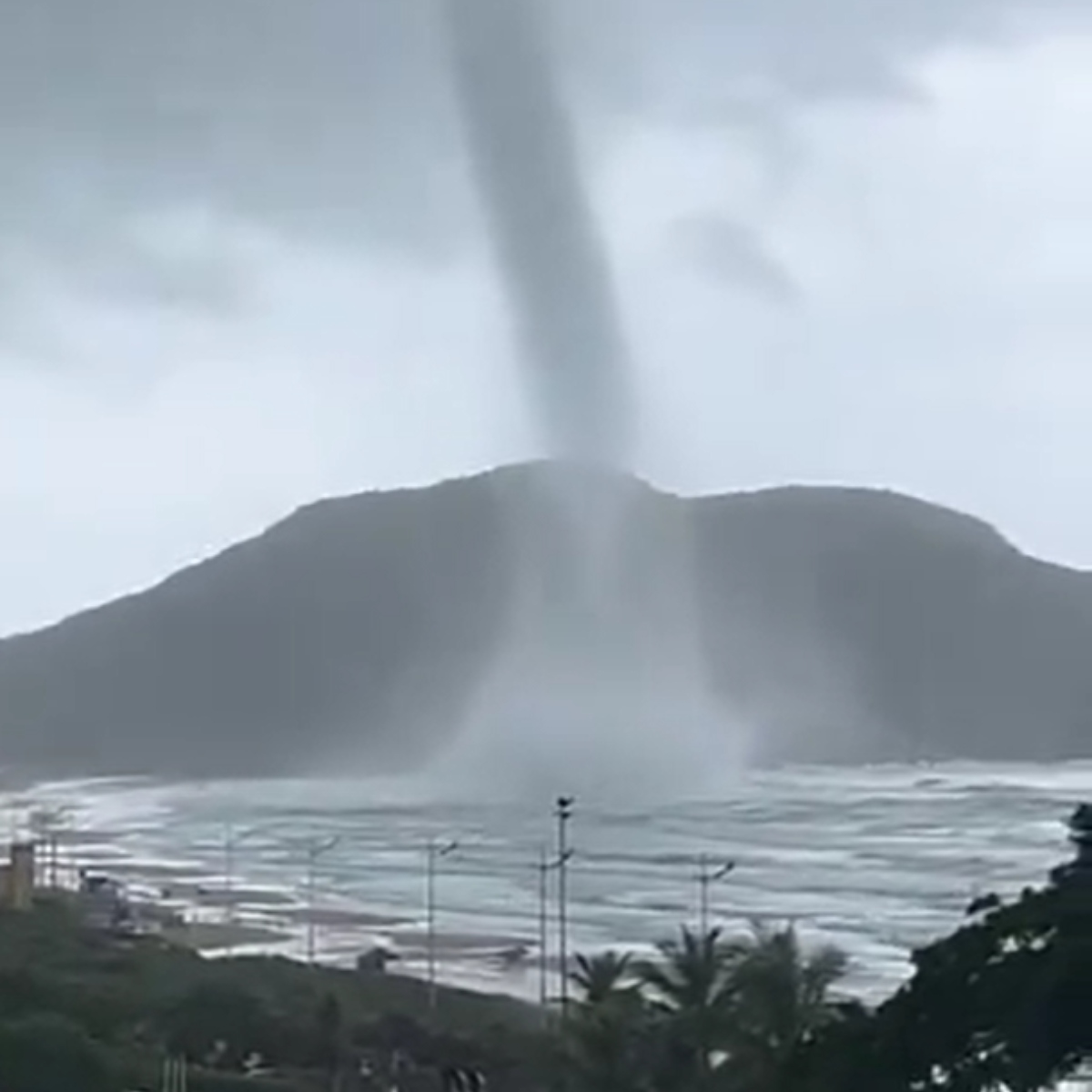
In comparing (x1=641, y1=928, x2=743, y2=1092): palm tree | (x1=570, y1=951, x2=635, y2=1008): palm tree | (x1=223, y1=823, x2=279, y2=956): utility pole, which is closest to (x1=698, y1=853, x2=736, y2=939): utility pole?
(x1=223, y1=823, x2=279, y2=956): utility pole

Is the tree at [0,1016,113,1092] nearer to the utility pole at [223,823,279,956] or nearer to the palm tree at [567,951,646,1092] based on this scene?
the palm tree at [567,951,646,1092]

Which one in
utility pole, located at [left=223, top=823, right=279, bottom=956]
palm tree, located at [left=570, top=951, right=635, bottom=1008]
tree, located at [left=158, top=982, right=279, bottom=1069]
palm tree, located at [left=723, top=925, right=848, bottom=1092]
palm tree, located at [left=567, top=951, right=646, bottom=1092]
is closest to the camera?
palm tree, located at [left=723, top=925, right=848, bottom=1092]

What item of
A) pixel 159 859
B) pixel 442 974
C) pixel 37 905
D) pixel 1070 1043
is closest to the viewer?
pixel 1070 1043

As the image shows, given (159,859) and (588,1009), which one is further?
(159,859)

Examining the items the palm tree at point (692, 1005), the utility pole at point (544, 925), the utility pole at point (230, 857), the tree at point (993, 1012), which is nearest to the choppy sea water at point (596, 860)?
the utility pole at point (230, 857)

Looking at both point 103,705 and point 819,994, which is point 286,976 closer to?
point 819,994

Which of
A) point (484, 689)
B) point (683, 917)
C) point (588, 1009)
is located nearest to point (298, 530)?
point (484, 689)
